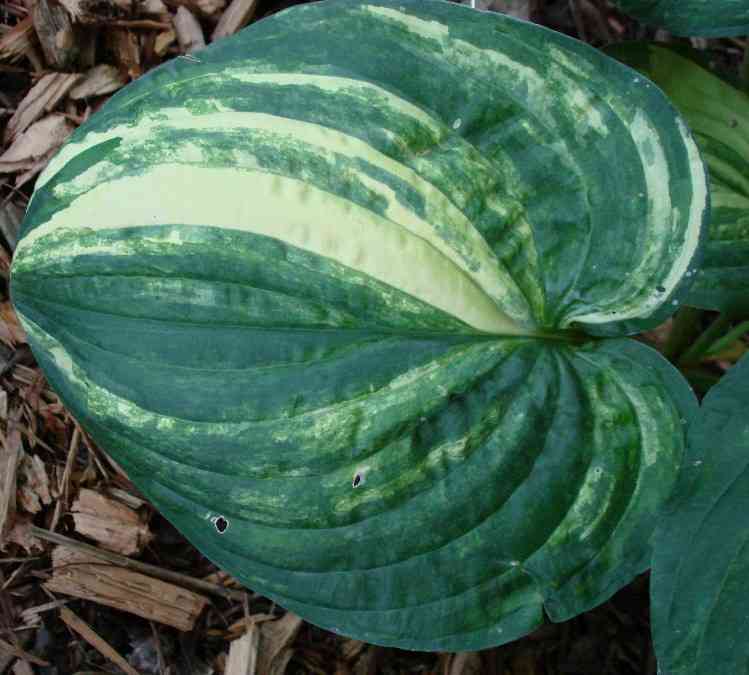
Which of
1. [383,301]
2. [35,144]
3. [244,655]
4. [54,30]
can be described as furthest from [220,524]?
[54,30]

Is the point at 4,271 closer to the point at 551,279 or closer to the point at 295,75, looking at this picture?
the point at 295,75

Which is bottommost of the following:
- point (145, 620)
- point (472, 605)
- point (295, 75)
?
point (145, 620)

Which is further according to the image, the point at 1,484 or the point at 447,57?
the point at 1,484

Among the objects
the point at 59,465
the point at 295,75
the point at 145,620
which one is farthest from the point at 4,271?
the point at 295,75

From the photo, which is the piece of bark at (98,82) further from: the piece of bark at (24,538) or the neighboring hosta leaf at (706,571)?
the neighboring hosta leaf at (706,571)

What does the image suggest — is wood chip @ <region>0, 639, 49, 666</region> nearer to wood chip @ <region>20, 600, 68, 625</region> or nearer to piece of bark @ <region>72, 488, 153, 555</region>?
wood chip @ <region>20, 600, 68, 625</region>

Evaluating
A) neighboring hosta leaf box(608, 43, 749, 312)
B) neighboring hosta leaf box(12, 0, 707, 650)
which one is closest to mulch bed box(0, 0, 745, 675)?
neighboring hosta leaf box(608, 43, 749, 312)
